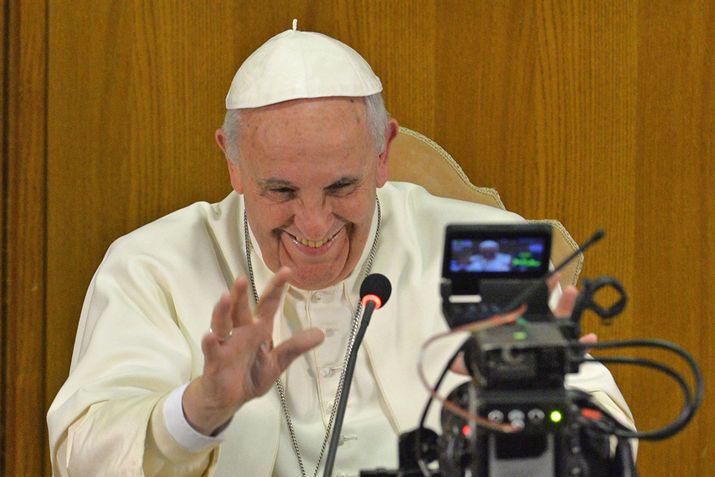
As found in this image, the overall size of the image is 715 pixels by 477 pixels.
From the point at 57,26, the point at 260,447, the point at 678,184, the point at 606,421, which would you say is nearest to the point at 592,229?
the point at 678,184

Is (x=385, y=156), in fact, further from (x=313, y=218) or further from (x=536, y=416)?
(x=536, y=416)

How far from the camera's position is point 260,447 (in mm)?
2594

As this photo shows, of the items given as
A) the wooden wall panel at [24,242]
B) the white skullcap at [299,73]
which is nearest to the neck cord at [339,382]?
the white skullcap at [299,73]

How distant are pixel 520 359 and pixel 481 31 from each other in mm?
2294

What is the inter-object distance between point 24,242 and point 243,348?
5.85 feet

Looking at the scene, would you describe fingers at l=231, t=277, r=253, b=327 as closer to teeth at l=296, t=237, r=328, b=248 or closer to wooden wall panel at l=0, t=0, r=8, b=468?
teeth at l=296, t=237, r=328, b=248

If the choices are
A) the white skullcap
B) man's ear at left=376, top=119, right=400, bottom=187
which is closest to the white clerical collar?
man's ear at left=376, top=119, right=400, bottom=187

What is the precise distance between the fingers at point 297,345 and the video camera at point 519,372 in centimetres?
30

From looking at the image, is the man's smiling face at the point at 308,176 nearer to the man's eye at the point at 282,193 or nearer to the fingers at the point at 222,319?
the man's eye at the point at 282,193

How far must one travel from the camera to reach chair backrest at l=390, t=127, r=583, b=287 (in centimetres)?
330

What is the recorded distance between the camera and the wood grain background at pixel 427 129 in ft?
11.0

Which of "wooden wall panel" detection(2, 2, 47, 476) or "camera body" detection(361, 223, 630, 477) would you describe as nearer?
"camera body" detection(361, 223, 630, 477)

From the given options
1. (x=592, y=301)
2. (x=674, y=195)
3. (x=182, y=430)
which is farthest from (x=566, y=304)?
(x=674, y=195)

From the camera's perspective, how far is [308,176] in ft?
8.09
